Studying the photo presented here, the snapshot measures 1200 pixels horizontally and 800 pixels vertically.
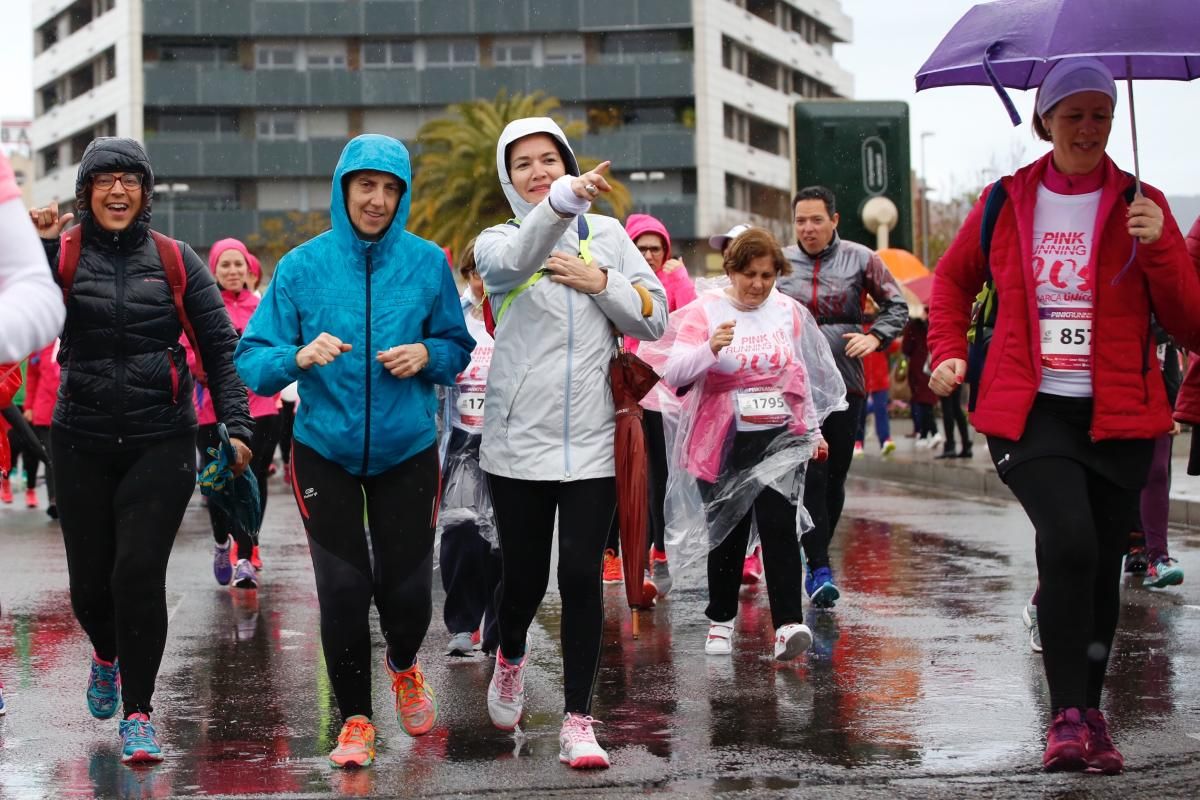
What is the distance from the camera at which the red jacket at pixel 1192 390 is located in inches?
244

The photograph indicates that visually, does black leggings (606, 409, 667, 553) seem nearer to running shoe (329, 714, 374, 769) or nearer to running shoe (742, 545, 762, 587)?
running shoe (742, 545, 762, 587)

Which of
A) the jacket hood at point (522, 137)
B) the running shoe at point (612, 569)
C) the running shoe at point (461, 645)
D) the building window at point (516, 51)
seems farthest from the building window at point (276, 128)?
the jacket hood at point (522, 137)

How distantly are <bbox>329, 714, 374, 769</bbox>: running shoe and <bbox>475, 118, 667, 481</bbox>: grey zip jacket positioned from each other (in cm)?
90

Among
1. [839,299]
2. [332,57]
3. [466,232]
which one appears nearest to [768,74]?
[332,57]

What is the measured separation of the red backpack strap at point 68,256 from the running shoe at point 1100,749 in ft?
11.4

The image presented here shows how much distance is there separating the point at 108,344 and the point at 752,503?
10.1 ft

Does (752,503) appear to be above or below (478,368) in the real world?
below

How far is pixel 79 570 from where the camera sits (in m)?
6.20

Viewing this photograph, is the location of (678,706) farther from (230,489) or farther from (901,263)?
(901,263)

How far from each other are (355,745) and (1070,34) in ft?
10.1

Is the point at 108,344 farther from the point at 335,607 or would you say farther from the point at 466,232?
the point at 466,232

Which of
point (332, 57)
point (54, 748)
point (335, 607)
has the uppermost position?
point (332, 57)

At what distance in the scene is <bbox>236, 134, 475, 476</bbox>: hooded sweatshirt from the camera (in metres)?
5.79

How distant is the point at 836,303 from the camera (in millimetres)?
9523
